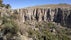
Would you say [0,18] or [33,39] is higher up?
[0,18]

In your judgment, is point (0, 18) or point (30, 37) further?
point (0, 18)

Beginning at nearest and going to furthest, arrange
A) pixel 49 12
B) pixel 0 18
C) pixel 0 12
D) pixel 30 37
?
1. pixel 30 37
2. pixel 0 18
3. pixel 0 12
4. pixel 49 12

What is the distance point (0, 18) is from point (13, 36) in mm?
4482

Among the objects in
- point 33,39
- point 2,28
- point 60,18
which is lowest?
point 60,18

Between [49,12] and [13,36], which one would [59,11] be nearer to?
[49,12]

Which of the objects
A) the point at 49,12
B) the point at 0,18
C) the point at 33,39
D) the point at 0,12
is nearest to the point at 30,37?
the point at 33,39

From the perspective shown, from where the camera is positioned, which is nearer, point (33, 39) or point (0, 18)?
point (33, 39)

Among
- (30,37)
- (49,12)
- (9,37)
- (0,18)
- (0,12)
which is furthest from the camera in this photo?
(49,12)

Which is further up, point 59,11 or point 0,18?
point 0,18

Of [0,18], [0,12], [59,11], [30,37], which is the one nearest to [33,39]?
[30,37]

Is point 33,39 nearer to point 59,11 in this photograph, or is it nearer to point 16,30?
point 16,30

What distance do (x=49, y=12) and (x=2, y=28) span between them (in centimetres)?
7455

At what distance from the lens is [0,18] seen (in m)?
22.2

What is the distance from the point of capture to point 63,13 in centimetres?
9806
